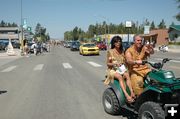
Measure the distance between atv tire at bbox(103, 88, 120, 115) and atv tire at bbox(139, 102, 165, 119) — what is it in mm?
1273

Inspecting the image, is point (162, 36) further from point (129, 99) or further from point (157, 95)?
point (157, 95)

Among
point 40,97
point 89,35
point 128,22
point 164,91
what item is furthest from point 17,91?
point 89,35

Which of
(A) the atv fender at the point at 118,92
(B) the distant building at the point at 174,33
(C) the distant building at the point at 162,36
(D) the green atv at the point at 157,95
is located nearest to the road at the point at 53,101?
(A) the atv fender at the point at 118,92

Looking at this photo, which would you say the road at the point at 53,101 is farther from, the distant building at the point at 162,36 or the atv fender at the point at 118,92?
the distant building at the point at 162,36

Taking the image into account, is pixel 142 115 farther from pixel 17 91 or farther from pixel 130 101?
pixel 17 91

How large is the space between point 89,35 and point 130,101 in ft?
500

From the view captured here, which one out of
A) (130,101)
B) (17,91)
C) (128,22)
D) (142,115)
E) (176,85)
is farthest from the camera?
(128,22)

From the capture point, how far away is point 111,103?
7.85 metres

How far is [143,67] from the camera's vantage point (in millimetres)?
7242

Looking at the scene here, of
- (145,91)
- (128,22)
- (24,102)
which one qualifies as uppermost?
(128,22)

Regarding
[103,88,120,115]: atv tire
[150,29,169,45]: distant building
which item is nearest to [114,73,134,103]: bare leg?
[103,88,120,115]: atv tire

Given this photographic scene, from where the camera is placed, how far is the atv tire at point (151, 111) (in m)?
5.98

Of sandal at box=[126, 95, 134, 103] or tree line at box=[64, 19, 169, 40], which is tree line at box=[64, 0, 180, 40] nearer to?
tree line at box=[64, 19, 169, 40]

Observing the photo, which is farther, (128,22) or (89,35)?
(89,35)
